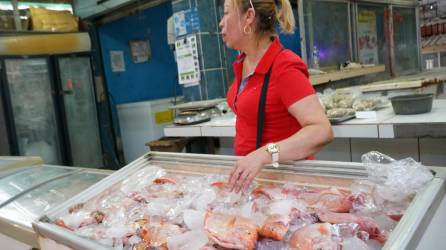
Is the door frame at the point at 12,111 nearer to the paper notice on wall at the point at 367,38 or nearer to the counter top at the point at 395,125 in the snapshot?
the counter top at the point at 395,125

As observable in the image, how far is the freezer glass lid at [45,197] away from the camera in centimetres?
166

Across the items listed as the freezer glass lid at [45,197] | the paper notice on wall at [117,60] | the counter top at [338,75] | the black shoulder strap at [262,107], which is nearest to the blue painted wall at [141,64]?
the paper notice on wall at [117,60]

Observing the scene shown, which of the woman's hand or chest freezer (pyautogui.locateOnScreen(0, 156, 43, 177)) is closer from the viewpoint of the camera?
the woman's hand

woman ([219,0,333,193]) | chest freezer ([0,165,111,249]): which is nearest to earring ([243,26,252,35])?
woman ([219,0,333,193])

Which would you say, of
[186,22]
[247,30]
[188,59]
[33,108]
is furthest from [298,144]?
[33,108]

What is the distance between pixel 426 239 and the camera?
820mm

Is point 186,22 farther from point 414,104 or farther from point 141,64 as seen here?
point 414,104

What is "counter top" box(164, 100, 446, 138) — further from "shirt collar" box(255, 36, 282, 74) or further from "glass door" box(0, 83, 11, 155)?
"glass door" box(0, 83, 11, 155)

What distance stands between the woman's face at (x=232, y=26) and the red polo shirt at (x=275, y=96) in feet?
0.43

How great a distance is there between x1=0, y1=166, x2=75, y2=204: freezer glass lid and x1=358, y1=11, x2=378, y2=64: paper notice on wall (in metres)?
5.10

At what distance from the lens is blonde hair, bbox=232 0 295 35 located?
147 cm

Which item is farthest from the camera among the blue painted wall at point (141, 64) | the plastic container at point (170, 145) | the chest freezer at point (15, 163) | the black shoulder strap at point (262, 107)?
the blue painted wall at point (141, 64)

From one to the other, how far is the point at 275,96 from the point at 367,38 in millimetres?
5472

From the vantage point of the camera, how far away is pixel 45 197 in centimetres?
184
